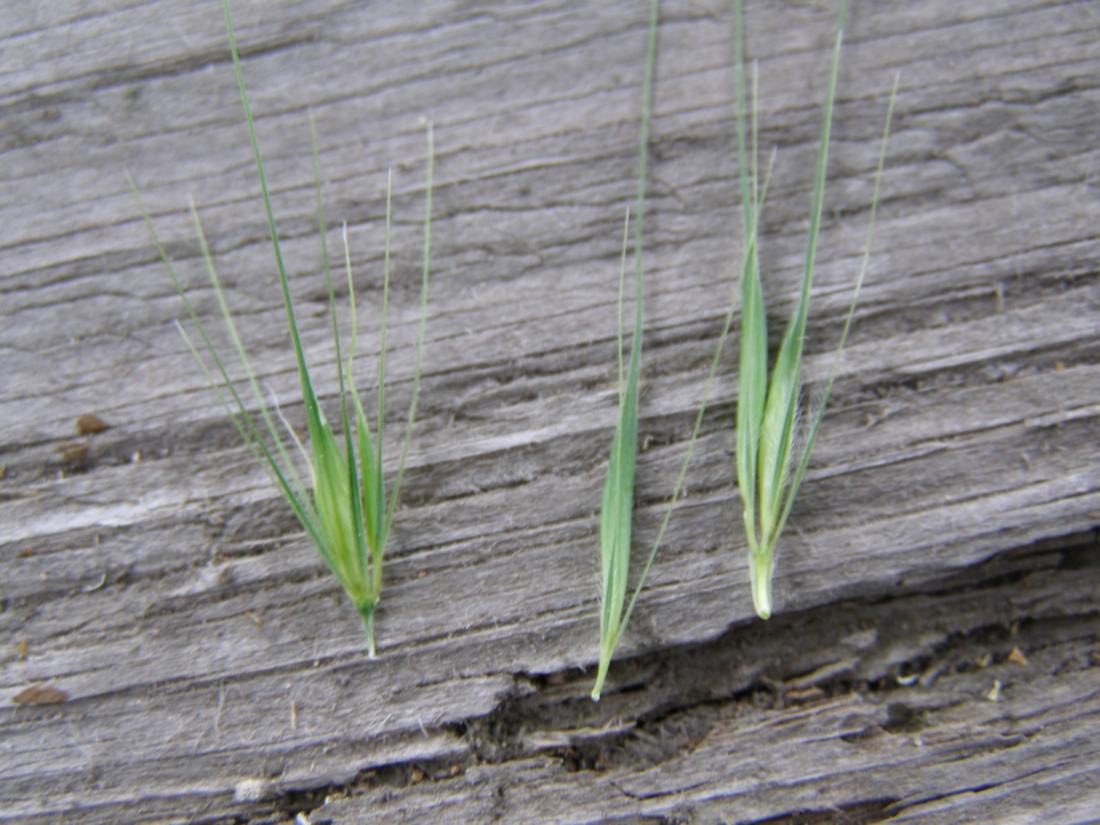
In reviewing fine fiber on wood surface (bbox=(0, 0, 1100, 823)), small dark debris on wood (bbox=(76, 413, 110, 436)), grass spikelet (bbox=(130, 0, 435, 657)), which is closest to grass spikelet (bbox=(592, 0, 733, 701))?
fine fiber on wood surface (bbox=(0, 0, 1100, 823))

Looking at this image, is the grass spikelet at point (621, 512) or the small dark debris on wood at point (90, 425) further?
the small dark debris on wood at point (90, 425)

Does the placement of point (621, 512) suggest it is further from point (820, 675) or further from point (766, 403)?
point (820, 675)

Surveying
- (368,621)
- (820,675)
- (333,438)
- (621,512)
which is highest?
(333,438)

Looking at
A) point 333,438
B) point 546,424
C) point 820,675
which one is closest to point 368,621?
point 333,438

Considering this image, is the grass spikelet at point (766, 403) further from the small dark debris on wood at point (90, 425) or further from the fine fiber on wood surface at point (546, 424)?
the small dark debris on wood at point (90, 425)

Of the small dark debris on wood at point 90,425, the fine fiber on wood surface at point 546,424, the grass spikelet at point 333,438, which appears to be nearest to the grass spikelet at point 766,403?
the fine fiber on wood surface at point 546,424

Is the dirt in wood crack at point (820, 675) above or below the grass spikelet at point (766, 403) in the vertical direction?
below

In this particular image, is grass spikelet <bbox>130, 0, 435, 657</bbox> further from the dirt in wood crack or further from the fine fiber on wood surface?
the dirt in wood crack
